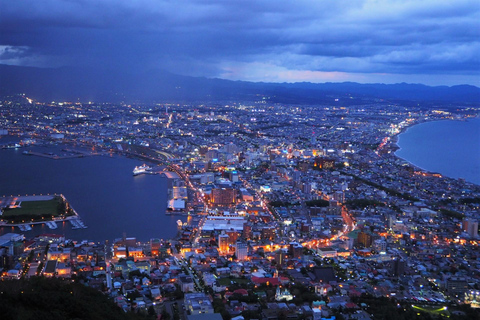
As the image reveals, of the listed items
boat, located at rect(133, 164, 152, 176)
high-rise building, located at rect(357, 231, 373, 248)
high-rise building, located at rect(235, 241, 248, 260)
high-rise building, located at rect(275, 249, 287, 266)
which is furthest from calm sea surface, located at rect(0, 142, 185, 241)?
high-rise building, located at rect(357, 231, 373, 248)

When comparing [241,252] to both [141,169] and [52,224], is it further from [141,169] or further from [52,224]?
[141,169]

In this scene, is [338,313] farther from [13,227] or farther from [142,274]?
[13,227]

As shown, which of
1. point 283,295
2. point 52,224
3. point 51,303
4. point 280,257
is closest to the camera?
point 51,303

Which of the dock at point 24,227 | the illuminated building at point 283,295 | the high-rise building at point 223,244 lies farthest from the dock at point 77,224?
the illuminated building at point 283,295

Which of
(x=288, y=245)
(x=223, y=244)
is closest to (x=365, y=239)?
(x=288, y=245)

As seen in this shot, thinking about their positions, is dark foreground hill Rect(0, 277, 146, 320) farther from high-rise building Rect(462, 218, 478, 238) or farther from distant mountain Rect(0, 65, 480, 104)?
distant mountain Rect(0, 65, 480, 104)
